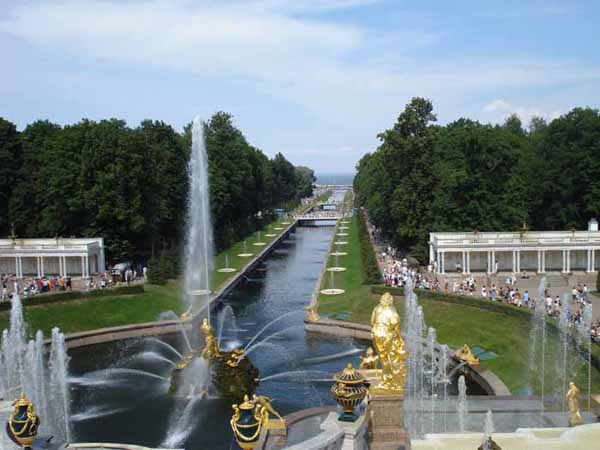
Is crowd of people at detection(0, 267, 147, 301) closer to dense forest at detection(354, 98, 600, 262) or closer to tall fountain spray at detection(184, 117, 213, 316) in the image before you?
tall fountain spray at detection(184, 117, 213, 316)

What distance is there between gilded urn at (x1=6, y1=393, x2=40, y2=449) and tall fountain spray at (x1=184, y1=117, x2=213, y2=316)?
22.6 metres

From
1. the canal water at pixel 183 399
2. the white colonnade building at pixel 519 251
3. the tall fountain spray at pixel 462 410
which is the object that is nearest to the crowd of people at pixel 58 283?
the canal water at pixel 183 399

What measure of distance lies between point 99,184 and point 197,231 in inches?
397

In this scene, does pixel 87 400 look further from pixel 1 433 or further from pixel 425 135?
pixel 425 135

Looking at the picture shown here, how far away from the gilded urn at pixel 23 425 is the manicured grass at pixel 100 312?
27.3 metres

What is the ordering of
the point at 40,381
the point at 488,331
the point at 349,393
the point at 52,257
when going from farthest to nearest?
1. the point at 52,257
2. the point at 488,331
3. the point at 40,381
4. the point at 349,393

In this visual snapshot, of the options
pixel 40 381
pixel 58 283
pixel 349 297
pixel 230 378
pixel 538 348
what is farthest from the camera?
pixel 58 283

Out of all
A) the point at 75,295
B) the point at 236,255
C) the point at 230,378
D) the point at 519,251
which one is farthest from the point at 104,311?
the point at 519,251

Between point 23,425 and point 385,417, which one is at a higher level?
point 23,425

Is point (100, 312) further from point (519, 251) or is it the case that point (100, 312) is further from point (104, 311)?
point (519, 251)

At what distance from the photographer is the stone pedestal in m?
17.4

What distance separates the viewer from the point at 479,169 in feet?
187

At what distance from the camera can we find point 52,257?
180 feet

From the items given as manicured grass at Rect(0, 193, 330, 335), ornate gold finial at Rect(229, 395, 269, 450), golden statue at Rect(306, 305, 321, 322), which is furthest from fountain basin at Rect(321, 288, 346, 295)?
ornate gold finial at Rect(229, 395, 269, 450)
